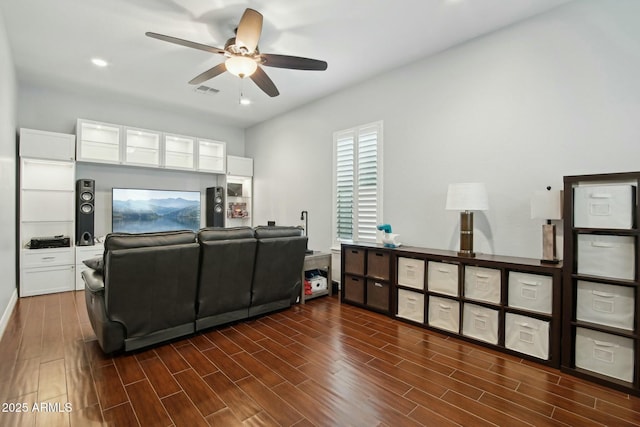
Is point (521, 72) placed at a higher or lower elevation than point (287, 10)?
lower

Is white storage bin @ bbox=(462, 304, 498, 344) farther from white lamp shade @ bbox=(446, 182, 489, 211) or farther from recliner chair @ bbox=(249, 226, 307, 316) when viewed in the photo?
recliner chair @ bbox=(249, 226, 307, 316)

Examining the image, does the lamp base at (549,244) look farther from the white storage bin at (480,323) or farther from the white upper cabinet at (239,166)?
the white upper cabinet at (239,166)

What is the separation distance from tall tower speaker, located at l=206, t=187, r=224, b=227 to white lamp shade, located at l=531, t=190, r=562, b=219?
5140 mm

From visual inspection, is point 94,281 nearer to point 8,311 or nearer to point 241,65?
point 8,311

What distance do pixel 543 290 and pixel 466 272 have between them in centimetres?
60

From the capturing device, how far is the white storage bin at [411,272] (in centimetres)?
323

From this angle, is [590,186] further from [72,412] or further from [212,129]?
[212,129]

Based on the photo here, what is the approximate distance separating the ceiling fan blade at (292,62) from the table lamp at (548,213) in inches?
87.7

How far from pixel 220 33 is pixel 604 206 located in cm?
371

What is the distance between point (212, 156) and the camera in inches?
242

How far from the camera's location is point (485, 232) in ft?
10.3

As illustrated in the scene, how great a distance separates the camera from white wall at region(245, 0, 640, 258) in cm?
245

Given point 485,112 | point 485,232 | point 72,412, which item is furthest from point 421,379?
point 485,112

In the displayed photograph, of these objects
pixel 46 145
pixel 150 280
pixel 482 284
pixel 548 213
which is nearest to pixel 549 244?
pixel 548 213
